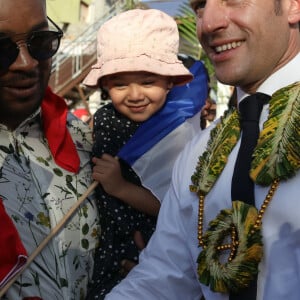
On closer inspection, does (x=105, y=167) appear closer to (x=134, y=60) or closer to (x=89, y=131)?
(x=89, y=131)

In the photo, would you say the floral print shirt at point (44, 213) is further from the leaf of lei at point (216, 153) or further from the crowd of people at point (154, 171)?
the leaf of lei at point (216, 153)

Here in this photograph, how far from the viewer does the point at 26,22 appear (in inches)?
83.0

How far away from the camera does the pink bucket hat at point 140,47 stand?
2.65 meters

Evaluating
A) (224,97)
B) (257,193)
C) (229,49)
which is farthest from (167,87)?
(224,97)

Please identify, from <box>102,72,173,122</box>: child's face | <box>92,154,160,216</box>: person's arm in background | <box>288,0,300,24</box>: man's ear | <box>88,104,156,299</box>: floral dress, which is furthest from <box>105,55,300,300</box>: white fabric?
<box>102,72,173,122</box>: child's face

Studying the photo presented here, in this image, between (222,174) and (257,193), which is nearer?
(257,193)

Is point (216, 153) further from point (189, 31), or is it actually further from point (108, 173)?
point (189, 31)

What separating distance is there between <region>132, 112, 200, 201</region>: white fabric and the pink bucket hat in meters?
0.29

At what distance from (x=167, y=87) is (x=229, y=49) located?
857 mm

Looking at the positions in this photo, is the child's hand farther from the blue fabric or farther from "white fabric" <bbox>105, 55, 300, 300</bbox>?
"white fabric" <bbox>105, 55, 300, 300</bbox>

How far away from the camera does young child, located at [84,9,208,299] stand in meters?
2.46

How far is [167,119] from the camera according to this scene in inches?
104

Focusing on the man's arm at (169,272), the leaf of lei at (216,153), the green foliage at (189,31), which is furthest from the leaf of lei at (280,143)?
the green foliage at (189,31)

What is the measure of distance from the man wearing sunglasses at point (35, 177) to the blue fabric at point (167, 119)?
1.06 ft
